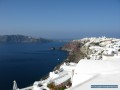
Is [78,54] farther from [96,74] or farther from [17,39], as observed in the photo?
[17,39]

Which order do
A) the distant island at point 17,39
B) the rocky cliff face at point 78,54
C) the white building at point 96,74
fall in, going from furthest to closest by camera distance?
1. the distant island at point 17,39
2. the rocky cliff face at point 78,54
3. the white building at point 96,74

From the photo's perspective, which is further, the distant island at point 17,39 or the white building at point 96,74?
the distant island at point 17,39

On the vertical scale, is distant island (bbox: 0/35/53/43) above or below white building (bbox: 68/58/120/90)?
below

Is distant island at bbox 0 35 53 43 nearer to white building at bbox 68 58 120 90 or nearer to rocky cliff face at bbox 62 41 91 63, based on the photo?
rocky cliff face at bbox 62 41 91 63

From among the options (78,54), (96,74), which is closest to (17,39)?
(78,54)

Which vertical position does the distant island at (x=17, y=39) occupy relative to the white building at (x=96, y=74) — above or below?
below

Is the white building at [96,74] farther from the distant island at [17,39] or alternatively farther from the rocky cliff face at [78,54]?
the distant island at [17,39]

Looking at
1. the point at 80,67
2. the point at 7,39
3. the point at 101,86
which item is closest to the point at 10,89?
the point at 80,67

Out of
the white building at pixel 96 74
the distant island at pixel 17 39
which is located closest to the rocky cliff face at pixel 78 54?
the white building at pixel 96 74

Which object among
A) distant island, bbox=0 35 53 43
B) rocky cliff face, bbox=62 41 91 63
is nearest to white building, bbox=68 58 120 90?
rocky cliff face, bbox=62 41 91 63

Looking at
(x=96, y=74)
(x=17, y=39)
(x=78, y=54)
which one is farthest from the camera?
(x=17, y=39)

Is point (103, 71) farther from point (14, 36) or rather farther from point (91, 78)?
point (14, 36)

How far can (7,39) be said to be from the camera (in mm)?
117062

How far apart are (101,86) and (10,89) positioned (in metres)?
15.9
